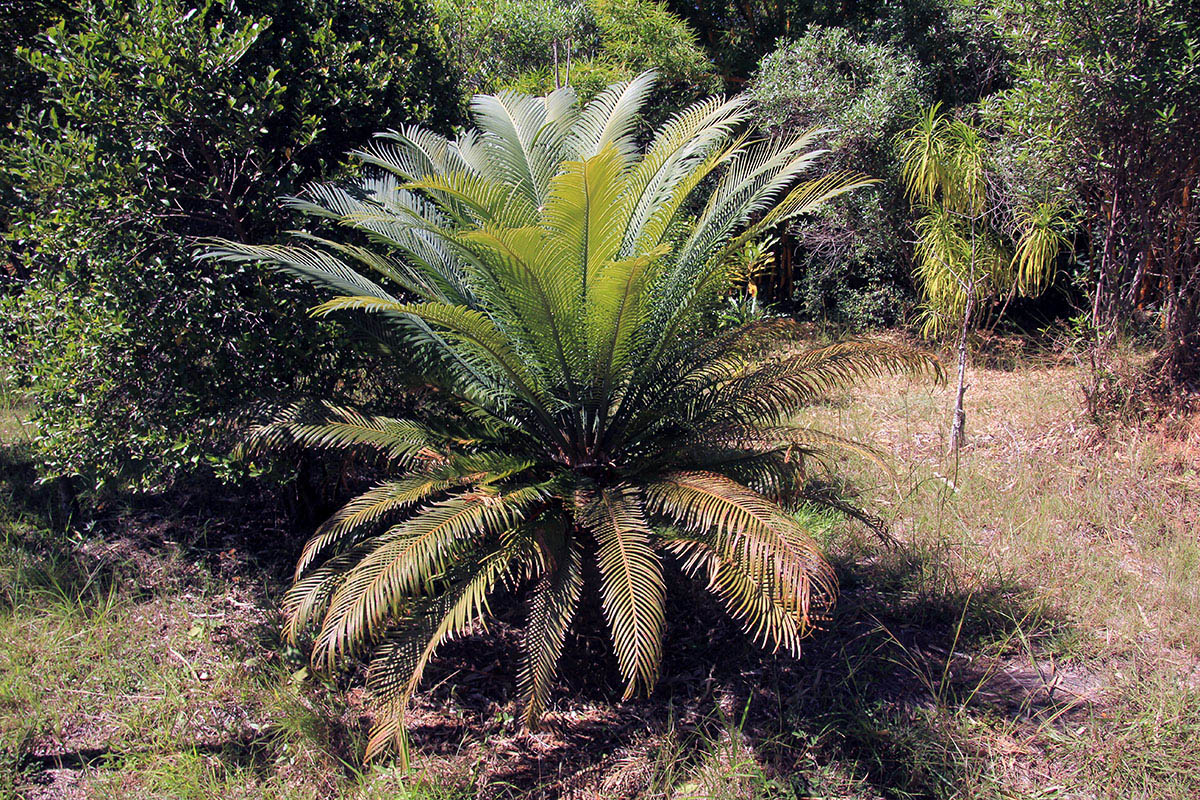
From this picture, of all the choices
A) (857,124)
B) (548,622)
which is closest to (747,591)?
(548,622)

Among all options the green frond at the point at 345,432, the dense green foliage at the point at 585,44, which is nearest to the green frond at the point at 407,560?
the green frond at the point at 345,432

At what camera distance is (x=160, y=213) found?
10.5 feet

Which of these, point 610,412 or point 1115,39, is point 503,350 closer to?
point 610,412

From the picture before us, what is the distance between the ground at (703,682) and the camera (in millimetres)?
2660

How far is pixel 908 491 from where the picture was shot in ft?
14.9

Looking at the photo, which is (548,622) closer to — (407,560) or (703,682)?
(407,560)

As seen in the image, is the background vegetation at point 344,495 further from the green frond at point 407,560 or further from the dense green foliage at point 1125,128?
the green frond at point 407,560

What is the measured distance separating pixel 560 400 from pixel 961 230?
572 cm

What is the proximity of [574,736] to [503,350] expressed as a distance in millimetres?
1491

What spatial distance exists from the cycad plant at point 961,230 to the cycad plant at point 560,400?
14.1ft

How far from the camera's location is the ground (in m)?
2.66

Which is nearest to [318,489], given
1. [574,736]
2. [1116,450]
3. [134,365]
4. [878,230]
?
[134,365]

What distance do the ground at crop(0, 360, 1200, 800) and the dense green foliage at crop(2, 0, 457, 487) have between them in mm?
726

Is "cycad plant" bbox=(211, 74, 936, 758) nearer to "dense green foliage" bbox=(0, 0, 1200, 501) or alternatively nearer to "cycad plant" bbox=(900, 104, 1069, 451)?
"dense green foliage" bbox=(0, 0, 1200, 501)
